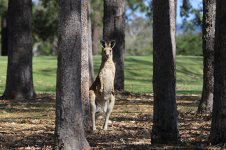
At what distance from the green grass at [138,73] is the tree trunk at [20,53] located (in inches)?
235

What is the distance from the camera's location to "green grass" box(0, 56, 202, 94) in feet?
91.1

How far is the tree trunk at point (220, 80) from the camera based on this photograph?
9.58m

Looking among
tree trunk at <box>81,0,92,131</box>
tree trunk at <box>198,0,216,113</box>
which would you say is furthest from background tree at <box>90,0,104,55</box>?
tree trunk at <box>81,0,92,131</box>

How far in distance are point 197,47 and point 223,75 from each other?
52.0 m

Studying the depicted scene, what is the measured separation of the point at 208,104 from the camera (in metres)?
15.3

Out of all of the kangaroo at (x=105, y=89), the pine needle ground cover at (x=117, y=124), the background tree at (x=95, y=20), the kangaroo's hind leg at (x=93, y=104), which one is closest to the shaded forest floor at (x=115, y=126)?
the pine needle ground cover at (x=117, y=124)

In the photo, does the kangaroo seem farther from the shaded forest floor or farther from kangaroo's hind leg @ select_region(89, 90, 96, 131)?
the shaded forest floor

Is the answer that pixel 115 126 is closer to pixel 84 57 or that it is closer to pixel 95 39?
pixel 84 57

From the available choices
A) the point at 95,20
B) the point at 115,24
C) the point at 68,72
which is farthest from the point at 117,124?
the point at 95,20

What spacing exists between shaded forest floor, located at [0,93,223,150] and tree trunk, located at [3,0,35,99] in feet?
1.76

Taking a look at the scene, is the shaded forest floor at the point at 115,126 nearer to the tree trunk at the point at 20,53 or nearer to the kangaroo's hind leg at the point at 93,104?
the kangaroo's hind leg at the point at 93,104

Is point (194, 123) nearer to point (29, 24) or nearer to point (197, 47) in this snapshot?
point (29, 24)

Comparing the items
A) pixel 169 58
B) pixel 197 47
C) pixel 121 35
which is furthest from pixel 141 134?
pixel 197 47

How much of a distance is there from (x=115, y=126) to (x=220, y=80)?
4546 millimetres
